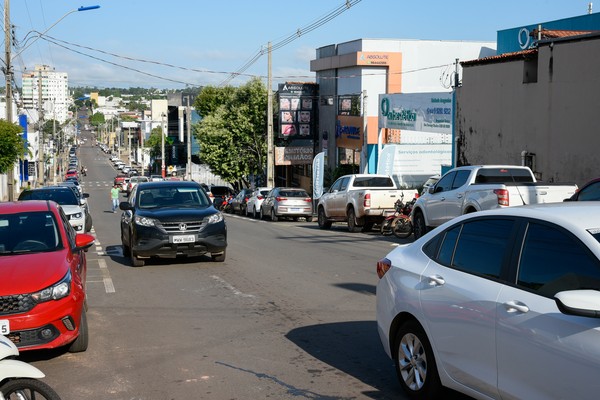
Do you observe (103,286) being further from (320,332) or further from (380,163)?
(380,163)

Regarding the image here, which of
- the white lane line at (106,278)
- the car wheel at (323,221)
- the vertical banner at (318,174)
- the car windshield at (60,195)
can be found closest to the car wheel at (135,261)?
the white lane line at (106,278)

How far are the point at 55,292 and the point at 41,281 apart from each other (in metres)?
0.18

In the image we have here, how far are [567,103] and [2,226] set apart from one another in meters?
19.1

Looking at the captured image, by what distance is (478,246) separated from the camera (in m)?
6.00

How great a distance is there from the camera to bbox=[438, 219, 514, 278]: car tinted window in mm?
5715

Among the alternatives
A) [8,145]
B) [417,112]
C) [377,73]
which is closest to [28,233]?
[8,145]

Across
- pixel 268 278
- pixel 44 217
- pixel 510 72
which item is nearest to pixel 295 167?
pixel 510 72

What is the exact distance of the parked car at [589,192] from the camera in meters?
15.5

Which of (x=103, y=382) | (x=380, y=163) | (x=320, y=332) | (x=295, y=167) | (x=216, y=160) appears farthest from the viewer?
(x=295, y=167)

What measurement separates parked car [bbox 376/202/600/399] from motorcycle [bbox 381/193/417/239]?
15.4 m

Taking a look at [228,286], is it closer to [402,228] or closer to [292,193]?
[402,228]

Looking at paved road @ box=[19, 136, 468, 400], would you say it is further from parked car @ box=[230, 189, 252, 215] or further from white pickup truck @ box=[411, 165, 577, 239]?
parked car @ box=[230, 189, 252, 215]

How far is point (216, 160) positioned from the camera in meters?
58.8

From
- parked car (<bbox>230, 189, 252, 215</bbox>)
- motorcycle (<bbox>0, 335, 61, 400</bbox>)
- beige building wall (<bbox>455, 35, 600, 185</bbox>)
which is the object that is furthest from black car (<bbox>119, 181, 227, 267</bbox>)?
parked car (<bbox>230, 189, 252, 215</bbox>)
